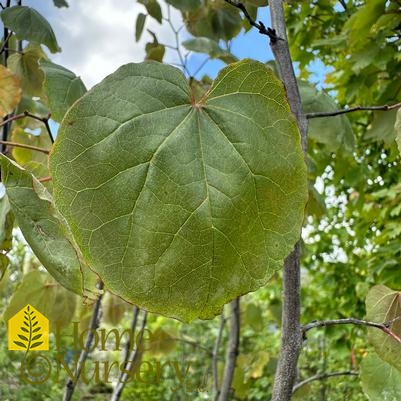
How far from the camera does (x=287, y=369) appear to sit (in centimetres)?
56

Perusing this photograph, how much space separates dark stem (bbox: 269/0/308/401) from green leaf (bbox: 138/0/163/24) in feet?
2.66

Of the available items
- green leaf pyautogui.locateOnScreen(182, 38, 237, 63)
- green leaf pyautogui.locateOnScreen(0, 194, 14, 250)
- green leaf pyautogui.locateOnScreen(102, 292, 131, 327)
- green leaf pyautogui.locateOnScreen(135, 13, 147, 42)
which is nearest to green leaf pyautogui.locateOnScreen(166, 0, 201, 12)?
green leaf pyautogui.locateOnScreen(182, 38, 237, 63)

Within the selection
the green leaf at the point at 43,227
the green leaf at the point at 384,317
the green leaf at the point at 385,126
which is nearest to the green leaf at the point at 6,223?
the green leaf at the point at 43,227

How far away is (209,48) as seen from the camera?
1.31 m

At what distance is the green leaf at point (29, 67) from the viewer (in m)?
1.28

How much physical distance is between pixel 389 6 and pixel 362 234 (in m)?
1.25

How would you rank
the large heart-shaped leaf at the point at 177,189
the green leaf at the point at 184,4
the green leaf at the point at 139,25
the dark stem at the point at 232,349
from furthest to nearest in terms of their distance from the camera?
the green leaf at the point at 139,25 → the dark stem at the point at 232,349 → the green leaf at the point at 184,4 → the large heart-shaped leaf at the point at 177,189

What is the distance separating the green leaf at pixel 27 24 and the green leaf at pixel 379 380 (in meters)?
0.82

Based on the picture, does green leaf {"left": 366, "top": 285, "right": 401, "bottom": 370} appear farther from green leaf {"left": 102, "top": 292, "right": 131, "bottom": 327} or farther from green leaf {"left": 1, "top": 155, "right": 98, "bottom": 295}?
green leaf {"left": 102, "top": 292, "right": 131, "bottom": 327}

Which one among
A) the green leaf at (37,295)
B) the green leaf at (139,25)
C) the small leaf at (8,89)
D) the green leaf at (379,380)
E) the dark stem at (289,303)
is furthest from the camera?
the green leaf at (139,25)

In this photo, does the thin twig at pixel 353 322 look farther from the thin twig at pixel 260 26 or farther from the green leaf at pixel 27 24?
the green leaf at pixel 27 24

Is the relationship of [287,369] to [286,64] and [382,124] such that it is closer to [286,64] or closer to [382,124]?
[286,64]

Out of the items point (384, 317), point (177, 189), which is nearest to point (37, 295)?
point (384, 317)

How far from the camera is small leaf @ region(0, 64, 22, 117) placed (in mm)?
858
